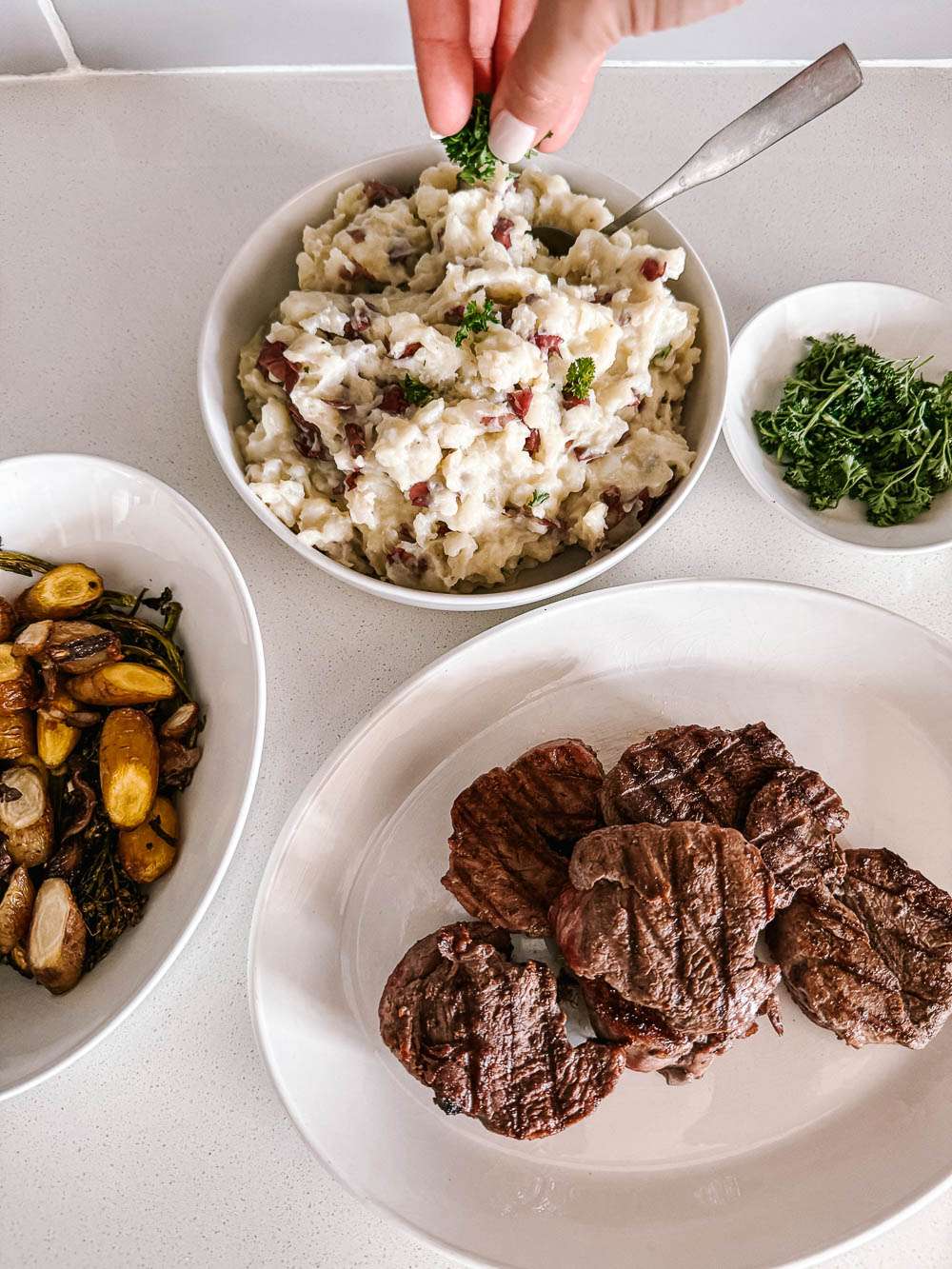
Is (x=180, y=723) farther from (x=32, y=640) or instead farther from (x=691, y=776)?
(x=691, y=776)

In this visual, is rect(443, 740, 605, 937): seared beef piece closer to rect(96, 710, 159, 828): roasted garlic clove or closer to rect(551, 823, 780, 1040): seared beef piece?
rect(551, 823, 780, 1040): seared beef piece

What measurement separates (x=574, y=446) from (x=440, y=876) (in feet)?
2.99

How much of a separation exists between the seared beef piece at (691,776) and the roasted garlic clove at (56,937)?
3.25 ft

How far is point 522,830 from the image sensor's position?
1.79 m

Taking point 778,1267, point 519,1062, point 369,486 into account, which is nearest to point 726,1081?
point 778,1267

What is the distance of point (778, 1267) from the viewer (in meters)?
1.74

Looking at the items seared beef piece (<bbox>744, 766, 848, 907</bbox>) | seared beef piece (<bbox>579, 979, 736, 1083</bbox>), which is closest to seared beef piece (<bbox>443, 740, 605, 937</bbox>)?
seared beef piece (<bbox>579, 979, 736, 1083</bbox>)

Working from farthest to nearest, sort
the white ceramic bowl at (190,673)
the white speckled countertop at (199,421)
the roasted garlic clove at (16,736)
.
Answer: the white speckled countertop at (199,421) < the roasted garlic clove at (16,736) < the white ceramic bowl at (190,673)

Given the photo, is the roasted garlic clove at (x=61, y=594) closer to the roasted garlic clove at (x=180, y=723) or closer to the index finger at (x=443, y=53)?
the roasted garlic clove at (x=180, y=723)

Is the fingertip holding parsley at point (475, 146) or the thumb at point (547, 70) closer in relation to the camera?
the thumb at point (547, 70)

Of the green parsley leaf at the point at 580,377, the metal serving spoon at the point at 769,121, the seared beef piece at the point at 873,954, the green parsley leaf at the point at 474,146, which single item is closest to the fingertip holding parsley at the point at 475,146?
the green parsley leaf at the point at 474,146

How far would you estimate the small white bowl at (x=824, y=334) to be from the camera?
1960 millimetres

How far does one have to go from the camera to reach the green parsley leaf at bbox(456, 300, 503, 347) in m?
1.72

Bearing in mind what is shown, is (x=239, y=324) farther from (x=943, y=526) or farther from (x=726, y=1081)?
(x=726, y=1081)
